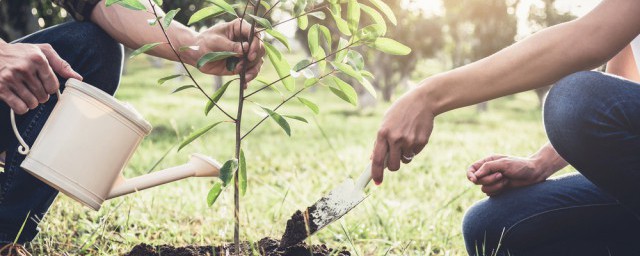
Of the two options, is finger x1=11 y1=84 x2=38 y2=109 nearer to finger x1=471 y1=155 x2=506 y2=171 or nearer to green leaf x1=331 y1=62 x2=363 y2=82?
green leaf x1=331 y1=62 x2=363 y2=82

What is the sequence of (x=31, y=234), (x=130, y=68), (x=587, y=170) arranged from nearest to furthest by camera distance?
(x=587, y=170), (x=31, y=234), (x=130, y=68)

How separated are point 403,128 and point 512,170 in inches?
24.3

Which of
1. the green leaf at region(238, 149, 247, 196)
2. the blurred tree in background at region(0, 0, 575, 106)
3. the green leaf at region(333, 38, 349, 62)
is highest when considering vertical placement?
the green leaf at region(333, 38, 349, 62)

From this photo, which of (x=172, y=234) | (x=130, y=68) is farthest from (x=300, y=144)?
(x=130, y=68)

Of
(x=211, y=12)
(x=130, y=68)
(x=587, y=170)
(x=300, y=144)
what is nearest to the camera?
(x=211, y=12)

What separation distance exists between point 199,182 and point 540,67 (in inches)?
98.7

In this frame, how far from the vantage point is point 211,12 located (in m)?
1.43

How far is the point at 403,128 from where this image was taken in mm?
1437

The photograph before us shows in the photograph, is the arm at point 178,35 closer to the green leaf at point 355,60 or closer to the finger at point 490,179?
the green leaf at point 355,60

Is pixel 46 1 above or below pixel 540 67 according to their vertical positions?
below

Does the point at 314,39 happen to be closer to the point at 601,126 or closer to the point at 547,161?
the point at 601,126

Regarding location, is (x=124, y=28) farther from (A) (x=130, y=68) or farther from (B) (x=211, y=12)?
(A) (x=130, y=68)

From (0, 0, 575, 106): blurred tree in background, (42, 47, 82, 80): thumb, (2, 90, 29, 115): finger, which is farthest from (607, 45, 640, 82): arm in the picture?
(0, 0, 575, 106): blurred tree in background

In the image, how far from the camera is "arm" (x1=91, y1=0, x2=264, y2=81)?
1.73m
